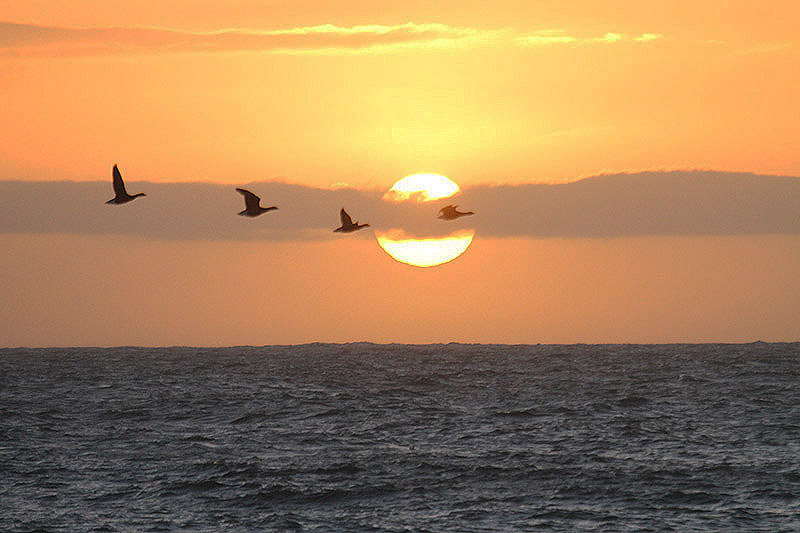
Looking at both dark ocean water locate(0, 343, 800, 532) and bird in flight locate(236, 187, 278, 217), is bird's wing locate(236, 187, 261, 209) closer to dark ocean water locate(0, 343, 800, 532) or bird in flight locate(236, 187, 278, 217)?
bird in flight locate(236, 187, 278, 217)

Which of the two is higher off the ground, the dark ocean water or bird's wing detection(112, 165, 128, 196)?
bird's wing detection(112, 165, 128, 196)

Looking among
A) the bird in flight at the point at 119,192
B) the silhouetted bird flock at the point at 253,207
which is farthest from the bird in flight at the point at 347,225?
the bird in flight at the point at 119,192

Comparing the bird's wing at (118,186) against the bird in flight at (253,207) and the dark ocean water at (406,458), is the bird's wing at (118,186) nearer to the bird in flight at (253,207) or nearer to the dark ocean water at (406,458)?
the bird in flight at (253,207)

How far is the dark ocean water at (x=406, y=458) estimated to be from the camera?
1415 inches

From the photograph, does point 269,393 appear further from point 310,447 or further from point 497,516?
point 497,516

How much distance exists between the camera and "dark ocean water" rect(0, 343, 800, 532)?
35938 mm

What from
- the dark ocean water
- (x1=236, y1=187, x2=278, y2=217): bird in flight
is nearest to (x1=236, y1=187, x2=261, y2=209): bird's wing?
(x1=236, y1=187, x2=278, y2=217): bird in flight

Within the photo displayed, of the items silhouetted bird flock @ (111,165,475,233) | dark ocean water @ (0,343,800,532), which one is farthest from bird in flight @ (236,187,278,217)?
dark ocean water @ (0,343,800,532)

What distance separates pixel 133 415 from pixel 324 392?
1931 cm

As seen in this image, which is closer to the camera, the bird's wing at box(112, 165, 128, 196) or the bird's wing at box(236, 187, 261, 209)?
the bird's wing at box(112, 165, 128, 196)

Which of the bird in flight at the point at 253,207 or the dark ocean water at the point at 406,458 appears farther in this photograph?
the bird in flight at the point at 253,207

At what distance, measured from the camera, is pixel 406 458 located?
4703cm

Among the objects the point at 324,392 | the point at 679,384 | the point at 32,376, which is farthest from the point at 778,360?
the point at 32,376

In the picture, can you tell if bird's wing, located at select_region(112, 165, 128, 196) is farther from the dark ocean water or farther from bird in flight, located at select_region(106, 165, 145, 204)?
the dark ocean water
